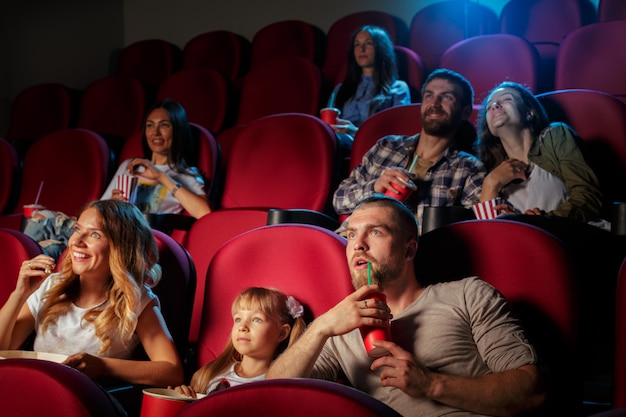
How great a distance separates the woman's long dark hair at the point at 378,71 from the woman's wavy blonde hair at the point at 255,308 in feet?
2.86

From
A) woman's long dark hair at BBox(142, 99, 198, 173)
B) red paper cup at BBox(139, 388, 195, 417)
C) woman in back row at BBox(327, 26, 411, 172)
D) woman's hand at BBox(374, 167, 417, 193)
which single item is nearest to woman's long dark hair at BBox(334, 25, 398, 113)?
woman in back row at BBox(327, 26, 411, 172)

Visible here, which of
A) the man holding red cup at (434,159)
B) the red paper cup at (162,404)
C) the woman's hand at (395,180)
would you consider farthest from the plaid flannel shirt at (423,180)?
the red paper cup at (162,404)

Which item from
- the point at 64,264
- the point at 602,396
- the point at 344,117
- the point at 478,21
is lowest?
the point at 602,396

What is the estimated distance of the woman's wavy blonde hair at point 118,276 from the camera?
0.80m

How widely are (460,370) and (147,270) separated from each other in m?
0.36

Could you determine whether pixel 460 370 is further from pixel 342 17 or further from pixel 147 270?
pixel 342 17

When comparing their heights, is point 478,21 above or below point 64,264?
above

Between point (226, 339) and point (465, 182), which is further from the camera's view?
point (465, 182)

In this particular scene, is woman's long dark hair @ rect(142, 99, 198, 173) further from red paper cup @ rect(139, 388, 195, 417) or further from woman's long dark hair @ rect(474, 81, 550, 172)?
red paper cup @ rect(139, 388, 195, 417)

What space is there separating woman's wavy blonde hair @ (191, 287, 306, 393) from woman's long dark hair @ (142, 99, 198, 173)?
64 cm

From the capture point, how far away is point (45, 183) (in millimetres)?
1520

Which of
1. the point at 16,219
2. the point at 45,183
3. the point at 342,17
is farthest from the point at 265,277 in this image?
the point at 342,17

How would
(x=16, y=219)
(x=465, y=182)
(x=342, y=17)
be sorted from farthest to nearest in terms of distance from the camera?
(x=342, y=17) < (x=16, y=219) < (x=465, y=182)

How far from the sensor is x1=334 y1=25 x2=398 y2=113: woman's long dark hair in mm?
1583
